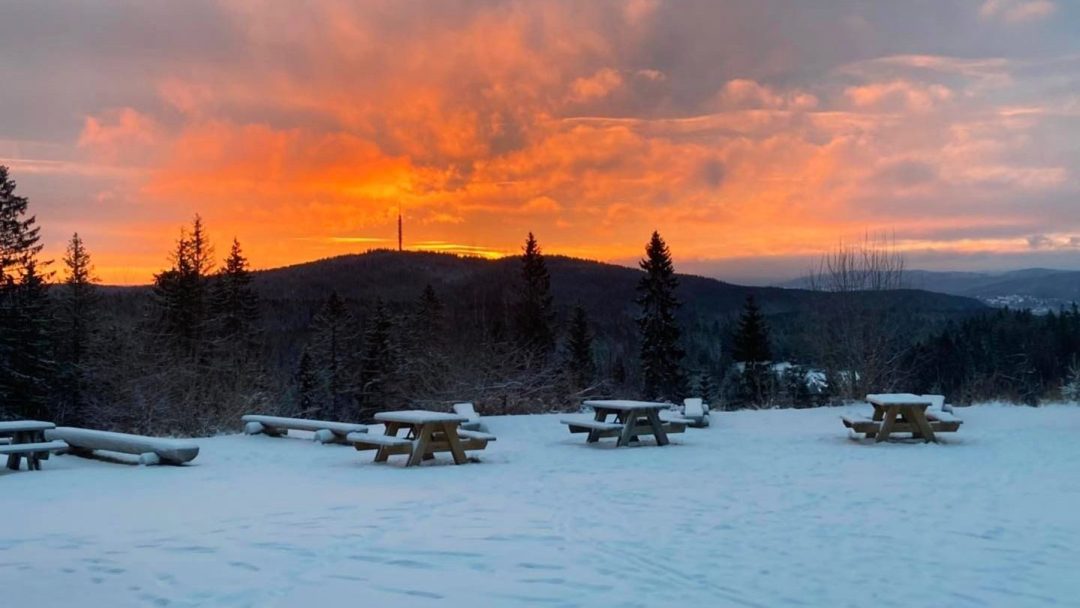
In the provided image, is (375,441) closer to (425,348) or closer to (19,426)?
(19,426)

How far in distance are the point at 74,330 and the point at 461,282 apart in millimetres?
49599

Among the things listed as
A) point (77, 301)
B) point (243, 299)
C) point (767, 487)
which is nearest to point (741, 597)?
point (767, 487)

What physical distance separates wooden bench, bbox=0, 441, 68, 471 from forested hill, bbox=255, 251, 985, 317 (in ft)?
192

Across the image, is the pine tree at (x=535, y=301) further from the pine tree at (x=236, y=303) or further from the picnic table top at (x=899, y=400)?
Answer: the picnic table top at (x=899, y=400)

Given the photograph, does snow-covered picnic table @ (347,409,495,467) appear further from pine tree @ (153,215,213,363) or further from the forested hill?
the forested hill

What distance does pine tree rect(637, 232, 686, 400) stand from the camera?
44125mm

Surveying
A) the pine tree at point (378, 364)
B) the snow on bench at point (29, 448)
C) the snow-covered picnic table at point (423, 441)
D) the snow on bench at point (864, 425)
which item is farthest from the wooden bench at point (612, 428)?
the pine tree at point (378, 364)

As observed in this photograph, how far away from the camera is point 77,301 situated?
36.5 m

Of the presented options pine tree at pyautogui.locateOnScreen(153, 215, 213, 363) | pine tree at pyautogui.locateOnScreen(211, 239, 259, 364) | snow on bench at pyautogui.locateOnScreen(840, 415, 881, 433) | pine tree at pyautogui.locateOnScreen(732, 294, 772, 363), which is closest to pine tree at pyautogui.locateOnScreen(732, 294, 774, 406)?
pine tree at pyautogui.locateOnScreen(732, 294, 772, 363)

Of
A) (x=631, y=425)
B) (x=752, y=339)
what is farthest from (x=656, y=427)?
(x=752, y=339)

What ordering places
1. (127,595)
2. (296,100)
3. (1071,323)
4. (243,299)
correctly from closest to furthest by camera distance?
(127,595) < (296,100) < (243,299) < (1071,323)

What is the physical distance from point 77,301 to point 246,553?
36532 mm

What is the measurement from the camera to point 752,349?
46562mm

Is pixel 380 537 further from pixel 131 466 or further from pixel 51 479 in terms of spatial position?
pixel 131 466
